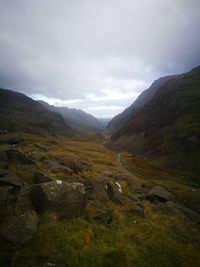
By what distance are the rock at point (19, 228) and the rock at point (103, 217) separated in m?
6.41

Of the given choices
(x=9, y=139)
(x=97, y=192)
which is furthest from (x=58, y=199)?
(x=9, y=139)

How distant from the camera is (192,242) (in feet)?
70.5

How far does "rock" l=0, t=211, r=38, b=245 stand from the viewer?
1391cm

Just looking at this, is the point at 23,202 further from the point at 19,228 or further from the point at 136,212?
the point at 136,212

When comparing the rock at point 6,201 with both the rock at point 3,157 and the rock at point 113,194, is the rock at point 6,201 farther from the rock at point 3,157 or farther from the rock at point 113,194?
the rock at point 113,194

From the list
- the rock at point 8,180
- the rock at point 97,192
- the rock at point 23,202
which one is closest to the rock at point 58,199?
the rock at point 23,202

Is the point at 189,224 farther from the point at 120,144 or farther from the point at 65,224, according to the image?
the point at 120,144

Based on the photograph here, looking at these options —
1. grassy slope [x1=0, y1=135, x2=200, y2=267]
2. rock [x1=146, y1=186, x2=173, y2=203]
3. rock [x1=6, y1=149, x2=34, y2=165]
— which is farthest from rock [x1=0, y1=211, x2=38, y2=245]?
rock [x1=146, y1=186, x2=173, y2=203]

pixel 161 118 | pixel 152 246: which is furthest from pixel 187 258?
pixel 161 118

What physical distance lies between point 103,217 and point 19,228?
8.43 meters

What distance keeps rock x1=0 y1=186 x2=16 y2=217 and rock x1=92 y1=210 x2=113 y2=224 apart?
711cm

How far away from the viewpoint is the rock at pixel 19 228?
45.6ft

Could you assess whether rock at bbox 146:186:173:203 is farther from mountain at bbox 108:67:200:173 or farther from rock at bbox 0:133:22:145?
mountain at bbox 108:67:200:173

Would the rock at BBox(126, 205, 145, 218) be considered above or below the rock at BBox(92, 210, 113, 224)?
below
